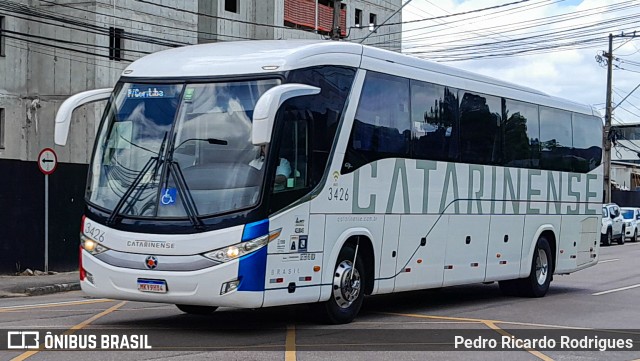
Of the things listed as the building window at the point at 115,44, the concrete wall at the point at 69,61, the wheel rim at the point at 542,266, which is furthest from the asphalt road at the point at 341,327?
the building window at the point at 115,44

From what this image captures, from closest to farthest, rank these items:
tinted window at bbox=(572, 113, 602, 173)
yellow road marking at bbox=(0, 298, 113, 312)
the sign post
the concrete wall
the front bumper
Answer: the front bumper < yellow road marking at bbox=(0, 298, 113, 312) < tinted window at bbox=(572, 113, 602, 173) < the sign post < the concrete wall

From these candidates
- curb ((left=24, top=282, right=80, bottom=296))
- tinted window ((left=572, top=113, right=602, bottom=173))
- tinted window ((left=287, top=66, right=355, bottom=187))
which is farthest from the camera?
tinted window ((left=572, top=113, right=602, bottom=173))

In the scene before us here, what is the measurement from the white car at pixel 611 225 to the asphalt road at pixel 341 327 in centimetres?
2558

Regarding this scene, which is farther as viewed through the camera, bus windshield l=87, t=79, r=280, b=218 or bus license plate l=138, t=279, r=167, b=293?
bus windshield l=87, t=79, r=280, b=218

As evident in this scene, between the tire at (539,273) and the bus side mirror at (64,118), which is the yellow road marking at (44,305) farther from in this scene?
the tire at (539,273)

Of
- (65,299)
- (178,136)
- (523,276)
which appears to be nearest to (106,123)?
(178,136)

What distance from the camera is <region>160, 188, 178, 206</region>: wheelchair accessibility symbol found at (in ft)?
36.9

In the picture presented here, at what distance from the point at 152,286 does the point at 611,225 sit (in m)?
35.9

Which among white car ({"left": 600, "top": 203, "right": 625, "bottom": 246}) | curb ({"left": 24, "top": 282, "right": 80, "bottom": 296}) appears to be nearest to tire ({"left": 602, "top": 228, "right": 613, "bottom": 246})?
white car ({"left": 600, "top": 203, "right": 625, "bottom": 246})

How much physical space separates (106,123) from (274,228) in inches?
103

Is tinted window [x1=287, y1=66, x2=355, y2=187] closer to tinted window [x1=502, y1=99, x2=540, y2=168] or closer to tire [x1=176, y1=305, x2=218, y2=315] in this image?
tire [x1=176, y1=305, x2=218, y2=315]

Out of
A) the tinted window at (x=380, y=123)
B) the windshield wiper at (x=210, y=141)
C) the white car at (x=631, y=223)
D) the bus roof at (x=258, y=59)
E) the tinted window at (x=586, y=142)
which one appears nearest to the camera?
→ the windshield wiper at (x=210, y=141)

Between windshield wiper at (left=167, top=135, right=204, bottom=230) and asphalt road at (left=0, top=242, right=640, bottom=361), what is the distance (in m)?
1.36

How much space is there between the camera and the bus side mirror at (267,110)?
10578 mm
